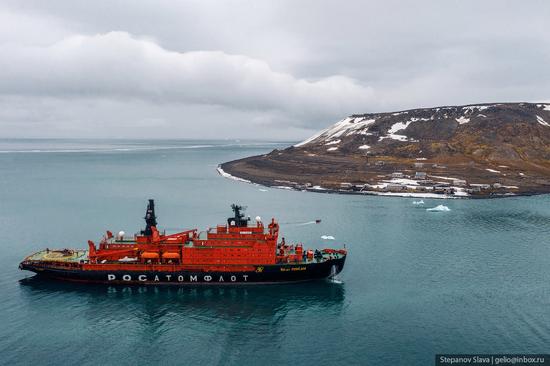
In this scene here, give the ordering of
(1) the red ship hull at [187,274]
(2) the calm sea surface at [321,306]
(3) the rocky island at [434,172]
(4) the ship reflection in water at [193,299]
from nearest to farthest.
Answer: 1. (2) the calm sea surface at [321,306]
2. (4) the ship reflection in water at [193,299]
3. (1) the red ship hull at [187,274]
4. (3) the rocky island at [434,172]

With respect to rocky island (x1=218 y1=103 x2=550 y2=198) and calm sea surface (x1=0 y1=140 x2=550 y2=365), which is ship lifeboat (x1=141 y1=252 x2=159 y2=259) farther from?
rocky island (x1=218 y1=103 x2=550 y2=198)

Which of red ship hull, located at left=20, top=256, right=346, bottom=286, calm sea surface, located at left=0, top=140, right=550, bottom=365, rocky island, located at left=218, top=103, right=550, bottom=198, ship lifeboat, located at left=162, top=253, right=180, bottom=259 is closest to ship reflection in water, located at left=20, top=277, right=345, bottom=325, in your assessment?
calm sea surface, located at left=0, top=140, right=550, bottom=365

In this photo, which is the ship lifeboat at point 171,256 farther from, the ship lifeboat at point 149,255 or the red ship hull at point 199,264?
the ship lifeboat at point 149,255

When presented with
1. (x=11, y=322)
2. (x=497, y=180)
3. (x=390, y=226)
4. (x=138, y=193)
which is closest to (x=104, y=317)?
(x=11, y=322)

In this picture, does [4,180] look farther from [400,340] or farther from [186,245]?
[400,340]

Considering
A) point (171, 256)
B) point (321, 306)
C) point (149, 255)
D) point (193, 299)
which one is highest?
point (149, 255)

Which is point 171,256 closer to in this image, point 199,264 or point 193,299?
point 199,264

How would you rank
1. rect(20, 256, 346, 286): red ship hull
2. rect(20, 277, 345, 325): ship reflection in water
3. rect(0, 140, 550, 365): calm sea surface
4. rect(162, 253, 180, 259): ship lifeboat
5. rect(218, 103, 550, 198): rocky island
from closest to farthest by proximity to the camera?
1. rect(0, 140, 550, 365): calm sea surface
2. rect(20, 277, 345, 325): ship reflection in water
3. rect(20, 256, 346, 286): red ship hull
4. rect(162, 253, 180, 259): ship lifeboat
5. rect(218, 103, 550, 198): rocky island

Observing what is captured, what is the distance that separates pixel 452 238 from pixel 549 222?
102 ft

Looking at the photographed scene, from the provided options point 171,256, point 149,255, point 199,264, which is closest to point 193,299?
point 199,264

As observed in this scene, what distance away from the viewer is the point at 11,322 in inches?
1687

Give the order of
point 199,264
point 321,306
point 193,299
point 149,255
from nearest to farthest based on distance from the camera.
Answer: point 321,306
point 193,299
point 199,264
point 149,255

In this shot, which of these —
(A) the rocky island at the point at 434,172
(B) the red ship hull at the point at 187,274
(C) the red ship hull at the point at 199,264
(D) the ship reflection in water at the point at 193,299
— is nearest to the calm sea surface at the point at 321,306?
(D) the ship reflection in water at the point at 193,299

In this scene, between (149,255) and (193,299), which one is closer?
(193,299)
